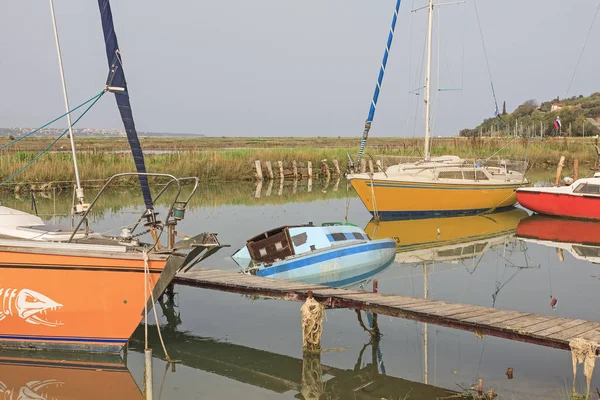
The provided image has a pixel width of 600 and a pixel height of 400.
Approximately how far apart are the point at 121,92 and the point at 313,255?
23.5ft

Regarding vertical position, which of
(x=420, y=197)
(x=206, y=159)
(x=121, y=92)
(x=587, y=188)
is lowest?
(x=420, y=197)

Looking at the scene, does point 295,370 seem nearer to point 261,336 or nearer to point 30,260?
point 261,336

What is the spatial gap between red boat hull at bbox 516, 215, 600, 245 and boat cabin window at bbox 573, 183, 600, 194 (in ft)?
4.26

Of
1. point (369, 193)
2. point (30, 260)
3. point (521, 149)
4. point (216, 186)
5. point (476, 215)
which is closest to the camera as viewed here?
point (30, 260)

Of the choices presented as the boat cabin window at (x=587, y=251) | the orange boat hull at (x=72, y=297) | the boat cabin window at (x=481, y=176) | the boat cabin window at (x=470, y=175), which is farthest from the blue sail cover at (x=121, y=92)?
the boat cabin window at (x=481, y=176)

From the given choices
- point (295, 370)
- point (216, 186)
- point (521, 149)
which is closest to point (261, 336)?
point (295, 370)

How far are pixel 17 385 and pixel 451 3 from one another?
27934mm

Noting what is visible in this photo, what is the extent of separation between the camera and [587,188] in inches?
1078

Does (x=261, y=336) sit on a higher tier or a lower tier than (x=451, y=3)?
lower

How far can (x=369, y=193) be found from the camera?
28.9m

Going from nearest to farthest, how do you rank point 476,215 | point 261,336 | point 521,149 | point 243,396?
point 243,396, point 261,336, point 476,215, point 521,149

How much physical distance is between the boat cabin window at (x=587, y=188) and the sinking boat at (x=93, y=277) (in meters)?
21.4

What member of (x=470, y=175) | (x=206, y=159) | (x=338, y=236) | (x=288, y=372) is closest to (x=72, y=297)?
(x=288, y=372)

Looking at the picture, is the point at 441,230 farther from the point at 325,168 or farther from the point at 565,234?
the point at 325,168
